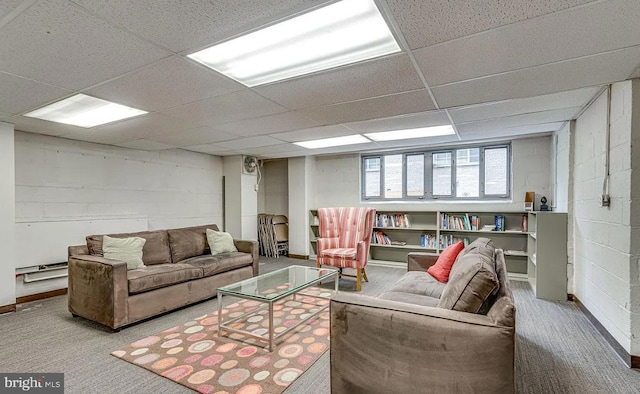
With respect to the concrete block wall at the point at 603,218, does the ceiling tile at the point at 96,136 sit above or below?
above

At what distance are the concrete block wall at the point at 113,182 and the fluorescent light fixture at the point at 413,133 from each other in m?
3.39

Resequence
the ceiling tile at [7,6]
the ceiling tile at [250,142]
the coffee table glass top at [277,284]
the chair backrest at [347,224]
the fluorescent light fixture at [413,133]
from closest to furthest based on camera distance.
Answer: the ceiling tile at [7,6] → the coffee table glass top at [277,284] → the fluorescent light fixture at [413,133] → the ceiling tile at [250,142] → the chair backrest at [347,224]

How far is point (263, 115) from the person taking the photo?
3.12 metres

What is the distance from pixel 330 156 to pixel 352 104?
3.57 meters

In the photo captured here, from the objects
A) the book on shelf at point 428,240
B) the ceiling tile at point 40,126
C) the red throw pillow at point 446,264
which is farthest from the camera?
the book on shelf at point 428,240

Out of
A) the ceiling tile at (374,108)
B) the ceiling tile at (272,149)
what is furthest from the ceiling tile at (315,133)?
the ceiling tile at (272,149)

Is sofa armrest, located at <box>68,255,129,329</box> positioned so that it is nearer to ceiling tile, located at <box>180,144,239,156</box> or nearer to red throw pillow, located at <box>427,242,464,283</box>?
ceiling tile, located at <box>180,144,239,156</box>

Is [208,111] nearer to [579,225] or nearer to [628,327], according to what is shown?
[628,327]

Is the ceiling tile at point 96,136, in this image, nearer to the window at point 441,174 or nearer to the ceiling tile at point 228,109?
the ceiling tile at point 228,109

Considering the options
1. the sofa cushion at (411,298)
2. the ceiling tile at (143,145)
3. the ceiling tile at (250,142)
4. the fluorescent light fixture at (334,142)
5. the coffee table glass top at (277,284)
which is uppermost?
the fluorescent light fixture at (334,142)

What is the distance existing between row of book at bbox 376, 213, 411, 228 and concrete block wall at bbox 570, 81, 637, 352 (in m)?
2.43

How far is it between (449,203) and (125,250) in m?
4.79

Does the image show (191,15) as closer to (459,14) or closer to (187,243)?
(459,14)

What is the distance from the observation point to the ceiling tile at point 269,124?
10.6ft
